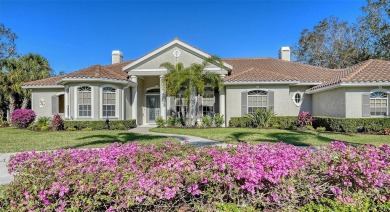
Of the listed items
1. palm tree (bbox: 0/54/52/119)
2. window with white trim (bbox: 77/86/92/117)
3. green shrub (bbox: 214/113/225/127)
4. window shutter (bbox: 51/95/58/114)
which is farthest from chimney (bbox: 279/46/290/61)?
palm tree (bbox: 0/54/52/119)

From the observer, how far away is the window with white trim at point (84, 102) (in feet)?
57.1

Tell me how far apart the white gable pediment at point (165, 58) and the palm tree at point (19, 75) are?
42.0 feet

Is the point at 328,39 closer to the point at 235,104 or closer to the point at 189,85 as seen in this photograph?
the point at 235,104

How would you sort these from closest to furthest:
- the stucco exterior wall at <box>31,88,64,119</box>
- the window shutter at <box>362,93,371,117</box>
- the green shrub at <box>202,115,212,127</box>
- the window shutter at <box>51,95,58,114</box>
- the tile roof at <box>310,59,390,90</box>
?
the tile roof at <box>310,59,390,90</box> < the window shutter at <box>362,93,371,117</box> < the green shrub at <box>202,115,212,127</box> < the window shutter at <box>51,95,58,114</box> < the stucco exterior wall at <box>31,88,64,119</box>

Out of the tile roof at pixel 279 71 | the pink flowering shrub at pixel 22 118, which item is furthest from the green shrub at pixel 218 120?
the pink flowering shrub at pixel 22 118

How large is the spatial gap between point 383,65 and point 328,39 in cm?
2291

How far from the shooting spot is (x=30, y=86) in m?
20.5

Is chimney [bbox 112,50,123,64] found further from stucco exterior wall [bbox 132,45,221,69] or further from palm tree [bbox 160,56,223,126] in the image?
palm tree [bbox 160,56,223,126]

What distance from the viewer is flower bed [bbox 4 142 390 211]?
10.8 feet

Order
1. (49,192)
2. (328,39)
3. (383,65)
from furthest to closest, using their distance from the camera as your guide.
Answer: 1. (328,39)
2. (383,65)
3. (49,192)

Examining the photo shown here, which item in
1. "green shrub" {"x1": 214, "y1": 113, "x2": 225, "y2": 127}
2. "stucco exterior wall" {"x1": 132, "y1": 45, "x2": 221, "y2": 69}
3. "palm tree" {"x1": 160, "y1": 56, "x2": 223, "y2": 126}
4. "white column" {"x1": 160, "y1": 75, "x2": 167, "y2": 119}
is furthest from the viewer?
"stucco exterior wall" {"x1": 132, "y1": 45, "x2": 221, "y2": 69}

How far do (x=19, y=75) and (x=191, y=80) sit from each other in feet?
63.1

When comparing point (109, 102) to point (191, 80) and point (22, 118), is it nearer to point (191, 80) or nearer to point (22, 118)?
point (191, 80)

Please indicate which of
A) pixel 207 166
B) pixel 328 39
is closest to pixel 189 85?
pixel 207 166
